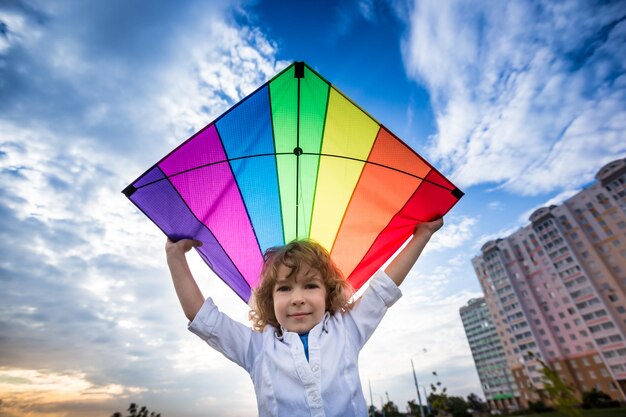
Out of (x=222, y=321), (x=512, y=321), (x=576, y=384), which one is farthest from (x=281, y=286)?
(x=512, y=321)

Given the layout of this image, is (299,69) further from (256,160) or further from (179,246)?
(179,246)

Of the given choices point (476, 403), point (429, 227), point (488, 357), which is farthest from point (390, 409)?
point (429, 227)

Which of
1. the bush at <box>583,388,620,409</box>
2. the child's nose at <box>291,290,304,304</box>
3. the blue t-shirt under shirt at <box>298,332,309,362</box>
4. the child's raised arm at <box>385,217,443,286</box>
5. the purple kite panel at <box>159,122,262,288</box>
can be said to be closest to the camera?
the blue t-shirt under shirt at <box>298,332,309,362</box>

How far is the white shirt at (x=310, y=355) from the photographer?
156 centimetres

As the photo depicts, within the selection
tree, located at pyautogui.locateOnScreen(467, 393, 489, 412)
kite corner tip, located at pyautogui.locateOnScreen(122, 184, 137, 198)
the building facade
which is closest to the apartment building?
tree, located at pyautogui.locateOnScreen(467, 393, 489, 412)

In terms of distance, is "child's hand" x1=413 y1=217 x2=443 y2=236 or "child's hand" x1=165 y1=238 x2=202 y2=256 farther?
"child's hand" x1=413 y1=217 x2=443 y2=236

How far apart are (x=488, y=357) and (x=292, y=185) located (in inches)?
3994

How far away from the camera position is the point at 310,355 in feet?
5.59

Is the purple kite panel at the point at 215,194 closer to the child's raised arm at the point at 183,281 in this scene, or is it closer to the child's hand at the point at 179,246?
the child's hand at the point at 179,246

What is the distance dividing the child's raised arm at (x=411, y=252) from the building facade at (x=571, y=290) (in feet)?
174

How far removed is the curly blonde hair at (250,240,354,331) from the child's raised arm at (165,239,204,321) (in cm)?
51

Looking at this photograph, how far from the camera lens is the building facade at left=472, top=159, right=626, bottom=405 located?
125ft

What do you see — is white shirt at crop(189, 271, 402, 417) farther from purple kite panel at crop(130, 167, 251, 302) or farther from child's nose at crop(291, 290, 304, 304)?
purple kite panel at crop(130, 167, 251, 302)

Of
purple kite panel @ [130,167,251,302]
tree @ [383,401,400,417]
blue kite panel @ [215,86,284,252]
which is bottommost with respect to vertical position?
tree @ [383,401,400,417]
